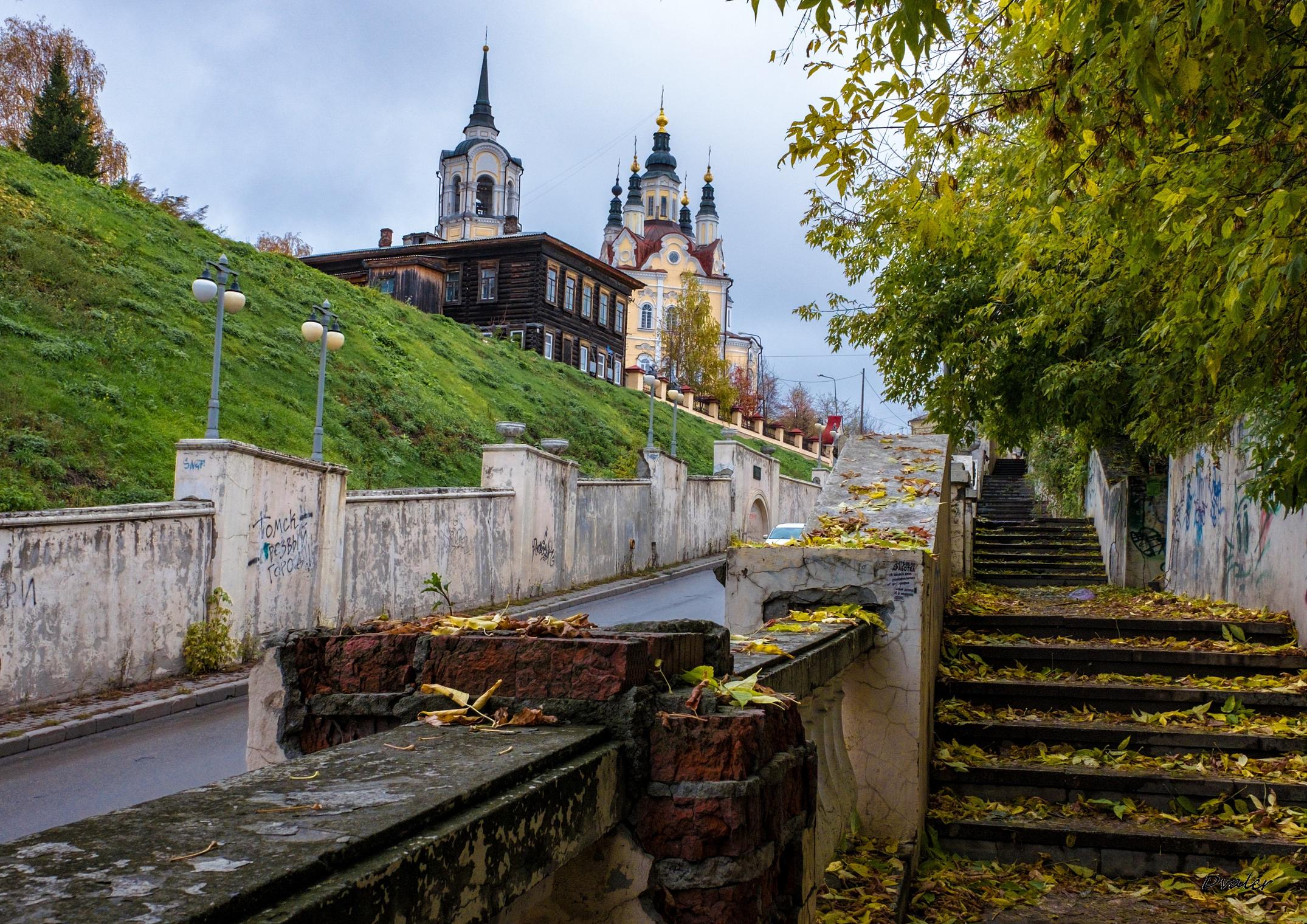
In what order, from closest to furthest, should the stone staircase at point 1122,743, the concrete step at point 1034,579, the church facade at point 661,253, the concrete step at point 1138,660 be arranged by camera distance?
1. the stone staircase at point 1122,743
2. the concrete step at point 1138,660
3. the concrete step at point 1034,579
4. the church facade at point 661,253

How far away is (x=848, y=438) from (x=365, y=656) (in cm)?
562

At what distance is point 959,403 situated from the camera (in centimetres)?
1388

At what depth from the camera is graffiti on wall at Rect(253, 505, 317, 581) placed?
13008mm

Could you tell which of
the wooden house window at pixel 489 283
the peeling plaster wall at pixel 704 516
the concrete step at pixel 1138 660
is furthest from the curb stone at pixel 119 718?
the wooden house window at pixel 489 283

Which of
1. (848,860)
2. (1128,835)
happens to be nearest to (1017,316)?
(1128,835)

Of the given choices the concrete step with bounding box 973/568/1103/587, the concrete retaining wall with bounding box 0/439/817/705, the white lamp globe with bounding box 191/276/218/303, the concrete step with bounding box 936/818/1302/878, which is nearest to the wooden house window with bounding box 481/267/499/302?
the concrete retaining wall with bounding box 0/439/817/705

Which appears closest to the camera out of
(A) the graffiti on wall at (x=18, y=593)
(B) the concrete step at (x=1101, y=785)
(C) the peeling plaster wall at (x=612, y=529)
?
(B) the concrete step at (x=1101, y=785)

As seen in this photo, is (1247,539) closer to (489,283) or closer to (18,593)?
(18,593)

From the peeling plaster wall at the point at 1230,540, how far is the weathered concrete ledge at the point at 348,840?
228 inches

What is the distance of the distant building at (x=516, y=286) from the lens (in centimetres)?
4878

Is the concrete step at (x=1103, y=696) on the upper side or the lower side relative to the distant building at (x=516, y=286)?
lower

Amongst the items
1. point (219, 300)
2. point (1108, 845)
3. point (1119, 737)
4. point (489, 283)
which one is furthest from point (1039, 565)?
point (489, 283)

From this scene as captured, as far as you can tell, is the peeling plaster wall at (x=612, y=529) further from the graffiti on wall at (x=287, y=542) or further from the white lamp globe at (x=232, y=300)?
the graffiti on wall at (x=287, y=542)

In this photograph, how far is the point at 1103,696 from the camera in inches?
240
